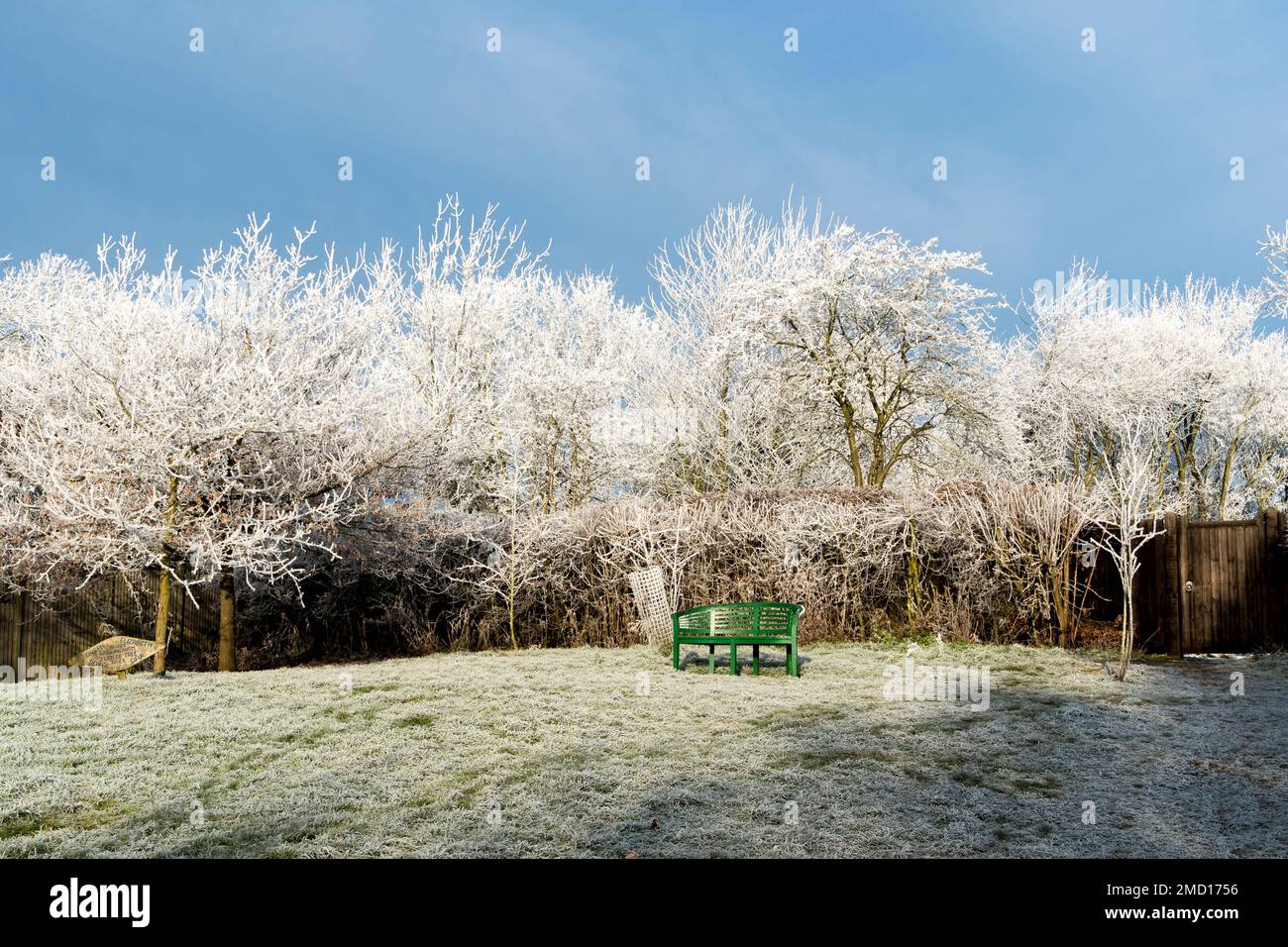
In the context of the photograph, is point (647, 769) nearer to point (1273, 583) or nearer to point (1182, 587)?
point (1182, 587)

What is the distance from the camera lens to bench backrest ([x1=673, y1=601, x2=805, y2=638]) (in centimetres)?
1032

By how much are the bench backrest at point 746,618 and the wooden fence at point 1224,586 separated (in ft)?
15.4

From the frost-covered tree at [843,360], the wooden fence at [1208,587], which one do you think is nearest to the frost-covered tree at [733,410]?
the frost-covered tree at [843,360]

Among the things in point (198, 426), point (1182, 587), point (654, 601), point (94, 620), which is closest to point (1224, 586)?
point (1182, 587)

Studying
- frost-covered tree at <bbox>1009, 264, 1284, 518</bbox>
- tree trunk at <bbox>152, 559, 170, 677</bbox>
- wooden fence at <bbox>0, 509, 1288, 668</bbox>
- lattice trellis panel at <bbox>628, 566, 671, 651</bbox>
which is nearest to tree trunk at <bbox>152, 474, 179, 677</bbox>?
tree trunk at <bbox>152, 559, 170, 677</bbox>

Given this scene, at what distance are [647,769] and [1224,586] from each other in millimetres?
8628

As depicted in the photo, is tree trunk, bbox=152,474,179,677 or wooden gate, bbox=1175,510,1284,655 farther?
wooden gate, bbox=1175,510,1284,655

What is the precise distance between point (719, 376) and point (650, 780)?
47.3 feet

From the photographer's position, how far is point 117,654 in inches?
408

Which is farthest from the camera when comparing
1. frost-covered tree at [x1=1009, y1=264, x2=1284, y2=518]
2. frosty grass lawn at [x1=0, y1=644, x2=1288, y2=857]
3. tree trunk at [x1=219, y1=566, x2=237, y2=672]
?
frost-covered tree at [x1=1009, y1=264, x2=1284, y2=518]

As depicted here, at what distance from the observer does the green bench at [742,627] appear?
10.3 metres

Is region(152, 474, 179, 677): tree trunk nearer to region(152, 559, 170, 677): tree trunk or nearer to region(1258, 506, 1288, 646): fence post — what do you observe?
region(152, 559, 170, 677): tree trunk

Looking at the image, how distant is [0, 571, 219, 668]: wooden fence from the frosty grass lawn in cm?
476
